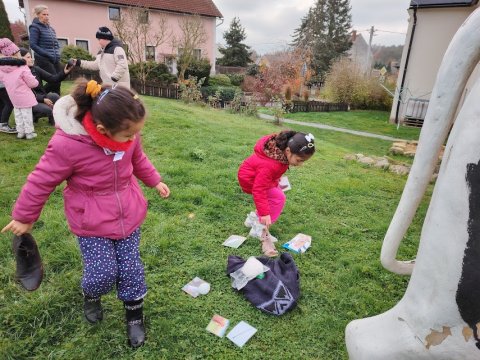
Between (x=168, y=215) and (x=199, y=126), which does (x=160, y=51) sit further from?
(x=168, y=215)

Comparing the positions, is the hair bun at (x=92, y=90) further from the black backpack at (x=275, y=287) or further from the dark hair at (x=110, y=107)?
the black backpack at (x=275, y=287)

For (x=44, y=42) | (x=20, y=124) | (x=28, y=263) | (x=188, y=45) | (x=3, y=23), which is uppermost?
(x=3, y=23)

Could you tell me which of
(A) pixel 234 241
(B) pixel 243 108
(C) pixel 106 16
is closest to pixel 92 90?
(A) pixel 234 241

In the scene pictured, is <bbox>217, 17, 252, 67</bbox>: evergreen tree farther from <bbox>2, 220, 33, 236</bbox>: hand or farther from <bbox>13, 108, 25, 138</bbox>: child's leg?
<bbox>2, 220, 33, 236</bbox>: hand

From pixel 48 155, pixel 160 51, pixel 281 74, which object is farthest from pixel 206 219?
pixel 160 51

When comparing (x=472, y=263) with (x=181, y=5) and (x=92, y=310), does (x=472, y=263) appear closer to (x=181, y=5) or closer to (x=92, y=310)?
(x=92, y=310)

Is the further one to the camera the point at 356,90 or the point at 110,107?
the point at 356,90

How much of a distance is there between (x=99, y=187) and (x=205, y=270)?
4.61ft

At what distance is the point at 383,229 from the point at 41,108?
5923 millimetres

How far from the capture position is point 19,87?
5.89m

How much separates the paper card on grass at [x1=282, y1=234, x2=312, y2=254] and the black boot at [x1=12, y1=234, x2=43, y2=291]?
2233 mm

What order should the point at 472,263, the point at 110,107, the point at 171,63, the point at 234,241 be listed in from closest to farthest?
the point at 472,263, the point at 110,107, the point at 234,241, the point at 171,63

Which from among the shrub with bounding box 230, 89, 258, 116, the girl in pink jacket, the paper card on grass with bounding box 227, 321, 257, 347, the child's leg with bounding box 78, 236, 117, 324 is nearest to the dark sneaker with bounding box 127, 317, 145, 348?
the girl in pink jacket

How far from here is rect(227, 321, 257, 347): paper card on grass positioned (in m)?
2.51
